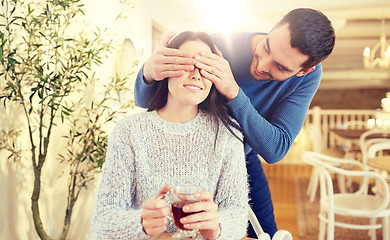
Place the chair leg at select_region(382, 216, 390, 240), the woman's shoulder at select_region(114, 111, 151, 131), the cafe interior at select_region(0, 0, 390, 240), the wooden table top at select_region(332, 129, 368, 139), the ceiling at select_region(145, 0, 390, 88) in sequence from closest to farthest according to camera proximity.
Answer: the woman's shoulder at select_region(114, 111, 151, 131) → the cafe interior at select_region(0, 0, 390, 240) → the chair leg at select_region(382, 216, 390, 240) → the ceiling at select_region(145, 0, 390, 88) → the wooden table top at select_region(332, 129, 368, 139)

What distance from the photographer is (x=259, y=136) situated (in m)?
1.03

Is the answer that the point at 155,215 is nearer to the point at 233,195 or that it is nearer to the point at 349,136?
the point at 233,195

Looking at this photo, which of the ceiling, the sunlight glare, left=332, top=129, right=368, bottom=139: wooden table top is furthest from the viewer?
left=332, top=129, right=368, bottom=139: wooden table top

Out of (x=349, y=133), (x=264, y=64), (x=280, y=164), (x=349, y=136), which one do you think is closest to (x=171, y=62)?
(x=264, y=64)

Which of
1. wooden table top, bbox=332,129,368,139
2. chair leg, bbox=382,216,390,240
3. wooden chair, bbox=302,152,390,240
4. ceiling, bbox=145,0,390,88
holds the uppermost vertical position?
ceiling, bbox=145,0,390,88

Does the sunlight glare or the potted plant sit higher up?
the sunlight glare

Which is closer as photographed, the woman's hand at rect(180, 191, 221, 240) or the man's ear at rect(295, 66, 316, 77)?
the woman's hand at rect(180, 191, 221, 240)

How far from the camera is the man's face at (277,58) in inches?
40.3

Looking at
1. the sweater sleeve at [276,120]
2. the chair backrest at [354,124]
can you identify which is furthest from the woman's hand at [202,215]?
the chair backrest at [354,124]

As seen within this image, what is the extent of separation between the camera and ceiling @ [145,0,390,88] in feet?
7.67

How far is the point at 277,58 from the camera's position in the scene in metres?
1.05

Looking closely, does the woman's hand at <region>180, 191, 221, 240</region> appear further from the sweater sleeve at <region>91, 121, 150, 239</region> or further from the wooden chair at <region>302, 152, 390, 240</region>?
the wooden chair at <region>302, 152, 390, 240</region>

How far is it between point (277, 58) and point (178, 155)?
0.42 meters

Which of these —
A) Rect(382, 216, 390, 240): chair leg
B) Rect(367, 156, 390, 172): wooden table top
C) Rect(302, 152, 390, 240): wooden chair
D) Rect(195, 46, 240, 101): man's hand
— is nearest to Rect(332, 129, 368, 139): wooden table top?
Rect(367, 156, 390, 172): wooden table top
